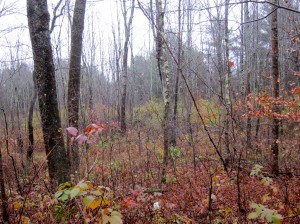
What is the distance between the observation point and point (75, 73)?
199 inches

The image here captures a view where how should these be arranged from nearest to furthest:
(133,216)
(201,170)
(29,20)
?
1. (133,216)
2. (29,20)
3. (201,170)

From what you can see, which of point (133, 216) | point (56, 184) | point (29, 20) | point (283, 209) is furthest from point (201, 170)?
point (29, 20)

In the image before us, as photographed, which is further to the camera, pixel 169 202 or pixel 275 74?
pixel 275 74

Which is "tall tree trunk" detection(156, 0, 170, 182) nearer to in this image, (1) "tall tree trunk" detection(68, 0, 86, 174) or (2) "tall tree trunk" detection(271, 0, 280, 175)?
(1) "tall tree trunk" detection(68, 0, 86, 174)

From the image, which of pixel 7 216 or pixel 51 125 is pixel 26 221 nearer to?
pixel 7 216

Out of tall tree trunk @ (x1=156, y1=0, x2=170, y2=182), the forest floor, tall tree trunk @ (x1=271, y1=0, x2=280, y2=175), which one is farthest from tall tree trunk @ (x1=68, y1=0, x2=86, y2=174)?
tall tree trunk @ (x1=271, y1=0, x2=280, y2=175)

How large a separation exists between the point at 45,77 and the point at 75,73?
102 cm

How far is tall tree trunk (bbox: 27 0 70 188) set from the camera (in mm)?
4039

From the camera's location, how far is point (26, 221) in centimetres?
302

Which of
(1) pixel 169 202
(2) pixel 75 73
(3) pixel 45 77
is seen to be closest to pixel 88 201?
(3) pixel 45 77

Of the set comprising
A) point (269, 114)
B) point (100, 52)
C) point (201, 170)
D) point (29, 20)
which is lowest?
point (201, 170)

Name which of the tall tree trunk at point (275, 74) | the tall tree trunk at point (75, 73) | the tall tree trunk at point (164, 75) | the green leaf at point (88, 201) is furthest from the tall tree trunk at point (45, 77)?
the tall tree trunk at point (275, 74)

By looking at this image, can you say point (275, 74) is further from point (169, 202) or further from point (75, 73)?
point (75, 73)

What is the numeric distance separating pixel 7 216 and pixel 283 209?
3947 millimetres
